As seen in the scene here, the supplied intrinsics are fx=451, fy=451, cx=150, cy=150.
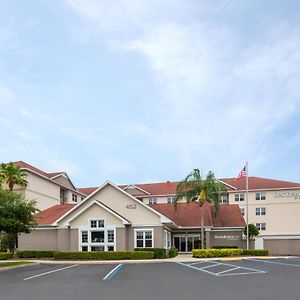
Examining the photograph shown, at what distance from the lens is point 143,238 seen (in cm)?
3981

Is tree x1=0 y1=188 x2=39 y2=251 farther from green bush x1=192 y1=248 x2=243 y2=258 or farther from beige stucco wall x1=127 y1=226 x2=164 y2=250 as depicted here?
green bush x1=192 y1=248 x2=243 y2=258

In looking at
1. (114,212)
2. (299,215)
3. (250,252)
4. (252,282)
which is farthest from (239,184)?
(252,282)

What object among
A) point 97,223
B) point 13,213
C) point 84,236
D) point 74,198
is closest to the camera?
point 13,213

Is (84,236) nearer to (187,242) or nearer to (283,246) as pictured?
(187,242)

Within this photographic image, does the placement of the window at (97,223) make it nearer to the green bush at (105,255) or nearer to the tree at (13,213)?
the green bush at (105,255)

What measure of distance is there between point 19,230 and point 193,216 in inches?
782

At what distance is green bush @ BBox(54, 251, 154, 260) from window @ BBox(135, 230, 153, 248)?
3892 mm

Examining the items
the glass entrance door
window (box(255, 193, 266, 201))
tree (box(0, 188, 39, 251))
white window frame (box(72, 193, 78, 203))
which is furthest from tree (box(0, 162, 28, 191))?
window (box(255, 193, 266, 201))

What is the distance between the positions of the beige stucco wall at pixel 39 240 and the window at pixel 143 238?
793 cm

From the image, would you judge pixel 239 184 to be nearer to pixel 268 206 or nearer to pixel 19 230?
pixel 268 206

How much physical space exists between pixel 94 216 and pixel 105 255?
4997mm

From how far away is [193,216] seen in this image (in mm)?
46469

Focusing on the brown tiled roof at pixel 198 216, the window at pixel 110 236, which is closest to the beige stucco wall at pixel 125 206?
the window at pixel 110 236

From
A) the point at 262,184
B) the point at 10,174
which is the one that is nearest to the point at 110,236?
the point at 10,174
